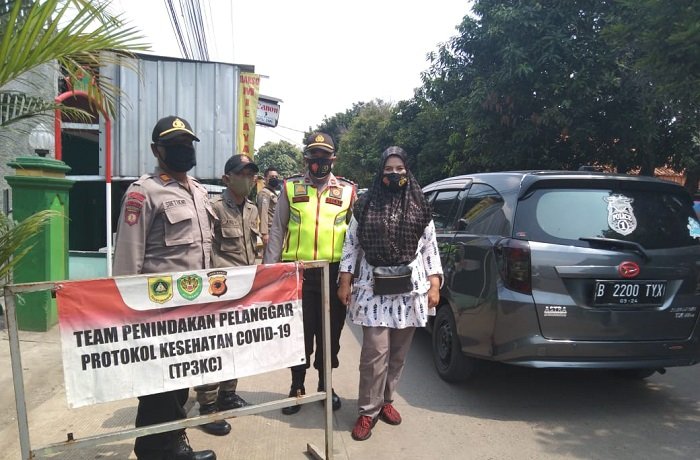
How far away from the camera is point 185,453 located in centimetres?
284

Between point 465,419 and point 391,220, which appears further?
point 465,419

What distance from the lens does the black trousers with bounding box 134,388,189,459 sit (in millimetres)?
2674

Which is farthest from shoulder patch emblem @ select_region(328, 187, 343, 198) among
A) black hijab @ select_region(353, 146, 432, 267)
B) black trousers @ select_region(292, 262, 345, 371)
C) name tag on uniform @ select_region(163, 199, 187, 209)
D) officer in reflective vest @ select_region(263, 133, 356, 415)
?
name tag on uniform @ select_region(163, 199, 187, 209)

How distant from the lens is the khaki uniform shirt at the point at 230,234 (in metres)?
3.63

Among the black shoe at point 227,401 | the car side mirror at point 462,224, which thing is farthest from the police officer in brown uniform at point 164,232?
the car side mirror at point 462,224

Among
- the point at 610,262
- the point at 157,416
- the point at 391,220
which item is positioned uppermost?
the point at 391,220

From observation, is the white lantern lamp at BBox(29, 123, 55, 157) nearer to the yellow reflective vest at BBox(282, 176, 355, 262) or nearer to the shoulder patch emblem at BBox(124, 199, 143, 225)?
the yellow reflective vest at BBox(282, 176, 355, 262)

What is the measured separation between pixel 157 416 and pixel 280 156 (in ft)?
195

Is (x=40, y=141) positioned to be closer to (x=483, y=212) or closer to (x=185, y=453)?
(x=185, y=453)

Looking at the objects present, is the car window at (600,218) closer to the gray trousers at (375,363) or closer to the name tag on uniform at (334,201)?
the gray trousers at (375,363)

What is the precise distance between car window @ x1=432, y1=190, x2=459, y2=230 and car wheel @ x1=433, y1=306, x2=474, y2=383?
2.79ft

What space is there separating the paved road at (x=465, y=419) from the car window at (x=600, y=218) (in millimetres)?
1247

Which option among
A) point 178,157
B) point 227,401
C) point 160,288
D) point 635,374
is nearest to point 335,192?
point 178,157

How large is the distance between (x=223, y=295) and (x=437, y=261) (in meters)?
1.50
